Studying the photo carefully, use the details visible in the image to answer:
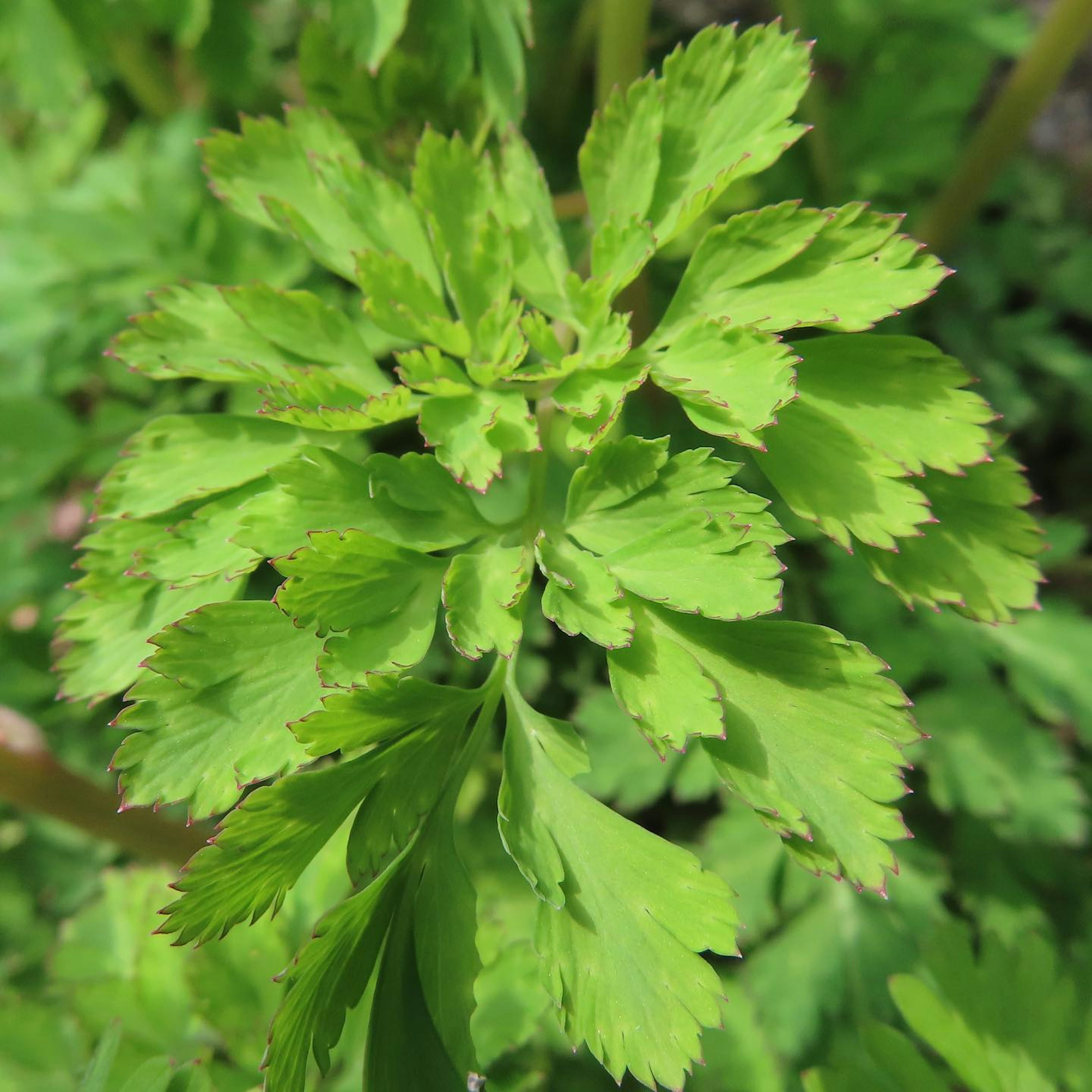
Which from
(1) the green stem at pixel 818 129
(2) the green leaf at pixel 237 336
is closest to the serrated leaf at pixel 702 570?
(2) the green leaf at pixel 237 336

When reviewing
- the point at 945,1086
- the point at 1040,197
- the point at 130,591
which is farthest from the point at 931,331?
the point at 130,591

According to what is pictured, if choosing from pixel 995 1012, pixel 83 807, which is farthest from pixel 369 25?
pixel 995 1012

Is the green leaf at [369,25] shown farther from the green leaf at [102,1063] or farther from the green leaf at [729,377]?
the green leaf at [102,1063]

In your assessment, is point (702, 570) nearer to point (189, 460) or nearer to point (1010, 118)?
point (189, 460)

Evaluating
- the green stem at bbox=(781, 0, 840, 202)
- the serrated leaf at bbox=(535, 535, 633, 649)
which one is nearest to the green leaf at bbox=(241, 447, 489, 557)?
the serrated leaf at bbox=(535, 535, 633, 649)

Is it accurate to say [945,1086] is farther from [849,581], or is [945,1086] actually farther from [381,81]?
[381,81]

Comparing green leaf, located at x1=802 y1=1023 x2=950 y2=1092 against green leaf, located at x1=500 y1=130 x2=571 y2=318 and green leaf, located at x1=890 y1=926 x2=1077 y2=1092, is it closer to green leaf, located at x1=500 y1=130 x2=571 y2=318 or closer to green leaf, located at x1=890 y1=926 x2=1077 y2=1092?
green leaf, located at x1=890 y1=926 x2=1077 y2=1092
